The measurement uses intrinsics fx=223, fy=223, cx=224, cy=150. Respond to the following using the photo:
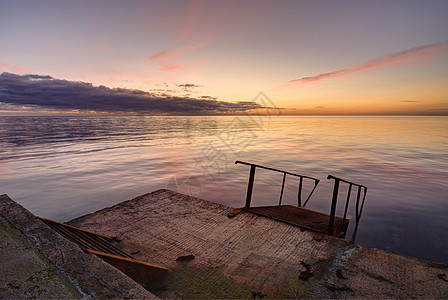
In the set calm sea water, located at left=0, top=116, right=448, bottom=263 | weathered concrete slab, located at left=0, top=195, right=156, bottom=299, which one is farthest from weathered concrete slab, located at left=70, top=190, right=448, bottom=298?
calm sea water, located at left=0, top=116, right=448, bottom=263

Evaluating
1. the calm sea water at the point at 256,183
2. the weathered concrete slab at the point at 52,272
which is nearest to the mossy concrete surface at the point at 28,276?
the weathered concrete slab at the point at 52,272

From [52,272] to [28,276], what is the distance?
0.23 metres

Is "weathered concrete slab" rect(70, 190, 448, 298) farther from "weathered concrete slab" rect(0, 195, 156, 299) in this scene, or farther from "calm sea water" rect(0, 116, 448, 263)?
"calm sea water" rect(0, 116, 448, 263)

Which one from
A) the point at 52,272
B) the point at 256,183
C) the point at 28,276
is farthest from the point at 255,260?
the point at 256,183

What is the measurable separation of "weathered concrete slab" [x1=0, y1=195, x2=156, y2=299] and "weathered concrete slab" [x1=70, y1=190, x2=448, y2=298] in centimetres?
110

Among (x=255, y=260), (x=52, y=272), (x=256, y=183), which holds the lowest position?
(x=256, y=183)

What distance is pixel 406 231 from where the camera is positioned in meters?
9.41

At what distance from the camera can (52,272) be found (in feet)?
8.98

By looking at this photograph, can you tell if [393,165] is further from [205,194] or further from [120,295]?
[120,295]

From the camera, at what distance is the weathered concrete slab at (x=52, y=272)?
8.00ft

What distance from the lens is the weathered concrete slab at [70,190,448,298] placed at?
137 inches

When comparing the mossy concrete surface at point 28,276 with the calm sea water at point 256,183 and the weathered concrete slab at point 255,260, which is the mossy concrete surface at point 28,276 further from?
the calm sea water at point 256,183

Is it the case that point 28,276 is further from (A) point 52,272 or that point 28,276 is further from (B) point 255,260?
(B) point 255,260

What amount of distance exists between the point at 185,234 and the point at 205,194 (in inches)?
332
